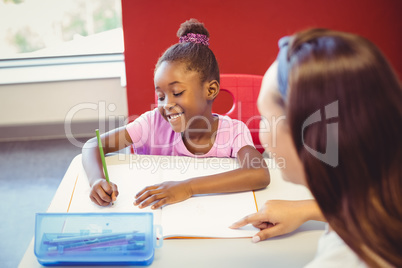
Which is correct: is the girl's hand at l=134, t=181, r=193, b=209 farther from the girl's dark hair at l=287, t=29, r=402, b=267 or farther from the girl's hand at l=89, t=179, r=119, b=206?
the girl's dark hair at l=287, t=29, r=402, b=267

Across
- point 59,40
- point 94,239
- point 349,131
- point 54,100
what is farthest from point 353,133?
point 59,40

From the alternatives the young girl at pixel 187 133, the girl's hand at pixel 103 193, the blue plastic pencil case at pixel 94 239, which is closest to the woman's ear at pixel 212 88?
the young girl at pixel 187 133

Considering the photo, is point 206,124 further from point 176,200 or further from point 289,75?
point 289,75

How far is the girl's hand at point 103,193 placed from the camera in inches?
35.8

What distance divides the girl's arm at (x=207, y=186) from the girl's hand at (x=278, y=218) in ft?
0.43

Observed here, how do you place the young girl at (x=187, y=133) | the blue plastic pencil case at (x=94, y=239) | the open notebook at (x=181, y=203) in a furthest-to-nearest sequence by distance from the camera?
the young girl at (x=187, y=133) < the open notebook at (x=181, y=203) < the blue plastic pencil case at (x=94, y=239)

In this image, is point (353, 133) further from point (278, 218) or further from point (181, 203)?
point (181, 203)

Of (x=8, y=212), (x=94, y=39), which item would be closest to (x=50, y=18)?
(x=94, y=39)

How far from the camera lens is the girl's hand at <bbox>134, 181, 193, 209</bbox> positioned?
0.91 meters

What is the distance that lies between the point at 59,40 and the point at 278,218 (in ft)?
7.12

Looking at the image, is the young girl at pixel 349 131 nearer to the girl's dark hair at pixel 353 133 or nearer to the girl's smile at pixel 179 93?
the girl's dark hair at pixel 353 133

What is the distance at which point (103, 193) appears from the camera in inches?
36.3

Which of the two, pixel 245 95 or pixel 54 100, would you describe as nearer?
pixel 245 95

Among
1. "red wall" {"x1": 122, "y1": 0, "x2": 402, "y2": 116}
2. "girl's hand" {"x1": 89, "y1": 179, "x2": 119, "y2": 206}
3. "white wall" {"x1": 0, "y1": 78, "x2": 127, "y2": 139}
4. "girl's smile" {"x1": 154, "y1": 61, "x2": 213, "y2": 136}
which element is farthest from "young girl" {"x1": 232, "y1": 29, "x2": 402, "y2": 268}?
"white wall" {"x1": 0, "y1": 78, "x2": 127, "y2": 139}
